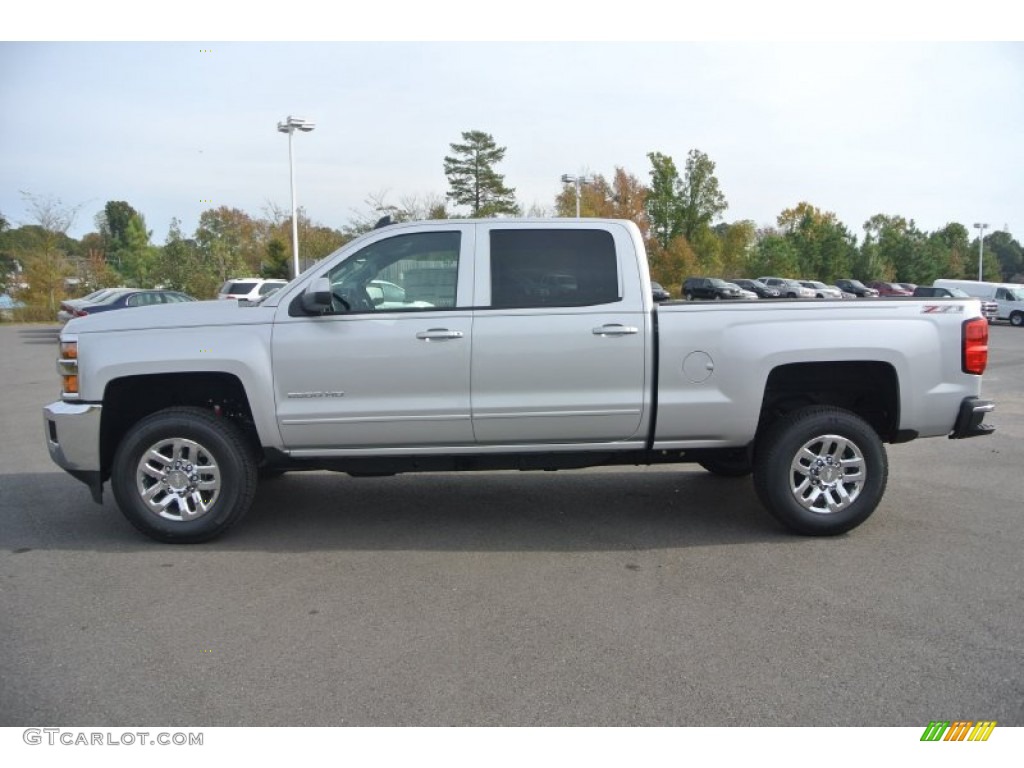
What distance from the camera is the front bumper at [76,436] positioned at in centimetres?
509

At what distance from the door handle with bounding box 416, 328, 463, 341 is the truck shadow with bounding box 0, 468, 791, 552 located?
53.0 inches

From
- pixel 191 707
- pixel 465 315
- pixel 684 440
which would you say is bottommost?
pixel 191 707

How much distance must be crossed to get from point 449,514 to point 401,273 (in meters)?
1.83

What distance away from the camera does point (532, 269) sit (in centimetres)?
523

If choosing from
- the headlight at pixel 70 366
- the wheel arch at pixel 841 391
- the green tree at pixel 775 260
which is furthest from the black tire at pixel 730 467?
the green tree at pixel 775 260

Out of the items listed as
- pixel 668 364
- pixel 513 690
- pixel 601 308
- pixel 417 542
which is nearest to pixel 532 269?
pixel 601 308

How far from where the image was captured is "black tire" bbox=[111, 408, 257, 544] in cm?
510

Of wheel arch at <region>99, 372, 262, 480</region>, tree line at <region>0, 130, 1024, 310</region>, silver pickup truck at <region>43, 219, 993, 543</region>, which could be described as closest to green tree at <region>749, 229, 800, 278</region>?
tree line at <region>0, 130, 1024, 310</region>

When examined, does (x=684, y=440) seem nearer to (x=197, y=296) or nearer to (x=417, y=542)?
(x=417, y=542)

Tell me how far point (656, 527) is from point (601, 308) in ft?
5.26

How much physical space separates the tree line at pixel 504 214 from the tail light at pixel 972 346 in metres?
16.8

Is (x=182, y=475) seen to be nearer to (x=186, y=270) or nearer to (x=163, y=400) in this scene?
(x=163, y=400)

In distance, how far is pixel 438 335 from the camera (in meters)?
5.02

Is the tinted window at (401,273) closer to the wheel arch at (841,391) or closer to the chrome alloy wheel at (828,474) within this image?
the wheel arch at (841,391)
